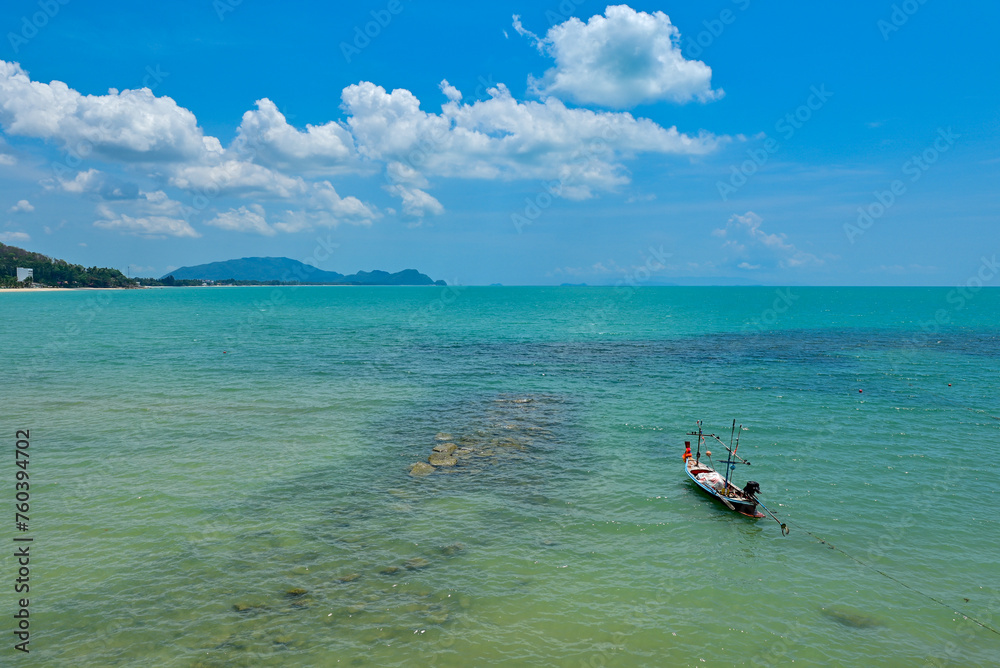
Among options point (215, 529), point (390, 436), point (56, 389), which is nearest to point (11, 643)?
point (215, 529)

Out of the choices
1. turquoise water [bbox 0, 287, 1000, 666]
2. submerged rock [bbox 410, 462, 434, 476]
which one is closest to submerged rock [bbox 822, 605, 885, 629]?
turquoise water [bbox 0, 287, 1000, 666]

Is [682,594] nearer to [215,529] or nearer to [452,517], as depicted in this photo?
[452,517]

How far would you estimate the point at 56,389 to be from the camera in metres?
49.3

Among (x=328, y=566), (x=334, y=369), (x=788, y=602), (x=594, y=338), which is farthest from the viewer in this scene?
(x=594, y=338)

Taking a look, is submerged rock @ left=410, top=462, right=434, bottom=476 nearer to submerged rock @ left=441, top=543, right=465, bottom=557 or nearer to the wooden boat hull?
submerged rock @ left=441, top=543, right=465, bottom=557

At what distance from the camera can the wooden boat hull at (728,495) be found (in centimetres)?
2598

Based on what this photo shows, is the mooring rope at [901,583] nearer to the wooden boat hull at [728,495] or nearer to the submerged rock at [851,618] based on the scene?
the wooden boat hull at [728,495]

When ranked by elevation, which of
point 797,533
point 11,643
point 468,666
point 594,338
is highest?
point 594,338

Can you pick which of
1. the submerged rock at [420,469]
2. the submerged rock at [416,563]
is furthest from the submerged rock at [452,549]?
the submerged rock at [420,469]

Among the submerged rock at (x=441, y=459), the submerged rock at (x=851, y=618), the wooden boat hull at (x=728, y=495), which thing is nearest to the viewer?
the submerged rock at (x=851, y=618)

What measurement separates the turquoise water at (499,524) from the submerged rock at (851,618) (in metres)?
0.11

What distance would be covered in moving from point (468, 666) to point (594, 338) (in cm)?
8392

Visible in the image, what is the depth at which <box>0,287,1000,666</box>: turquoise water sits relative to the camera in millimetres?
17422

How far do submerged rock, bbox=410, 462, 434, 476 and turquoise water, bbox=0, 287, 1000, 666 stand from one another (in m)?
0.53
